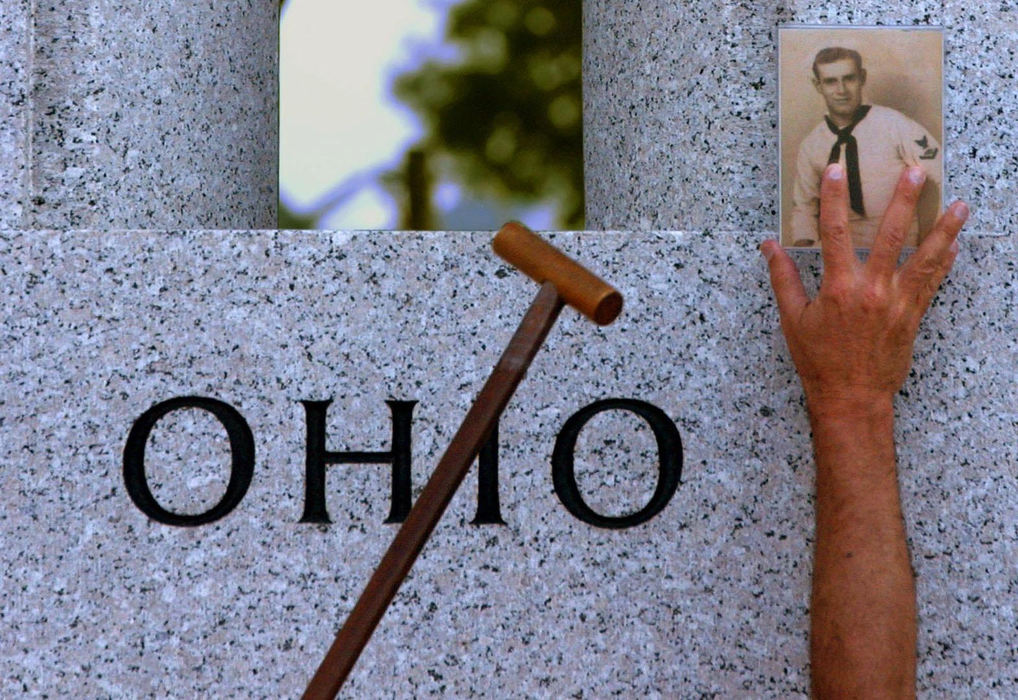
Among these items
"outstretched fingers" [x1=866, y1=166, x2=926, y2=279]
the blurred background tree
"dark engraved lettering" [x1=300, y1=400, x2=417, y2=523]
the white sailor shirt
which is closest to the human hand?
"outstretched fingers" [x1=866, y1=166, x2=926, y2=279]

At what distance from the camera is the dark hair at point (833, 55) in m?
2.39

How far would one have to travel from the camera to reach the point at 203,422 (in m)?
2.31

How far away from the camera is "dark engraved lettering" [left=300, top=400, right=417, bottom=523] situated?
7.54ft

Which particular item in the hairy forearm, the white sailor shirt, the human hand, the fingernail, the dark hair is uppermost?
the dark hair

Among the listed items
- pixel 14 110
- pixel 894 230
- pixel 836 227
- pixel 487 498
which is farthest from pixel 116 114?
pixel 894 230

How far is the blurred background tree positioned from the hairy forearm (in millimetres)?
1228

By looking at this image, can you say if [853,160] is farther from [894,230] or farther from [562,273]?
[562,273]

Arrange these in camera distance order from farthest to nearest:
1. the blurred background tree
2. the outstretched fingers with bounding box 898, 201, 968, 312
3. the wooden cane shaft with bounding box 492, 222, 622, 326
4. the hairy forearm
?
the blurred background tree → the outstretched fingers with bounding box 898, 201, 968, 312 → the hairy forearm → the wooden cane shaft with bounding box 492, 222, 622, 326

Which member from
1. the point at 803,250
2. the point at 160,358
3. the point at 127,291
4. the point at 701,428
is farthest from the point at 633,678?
the point at 127,291

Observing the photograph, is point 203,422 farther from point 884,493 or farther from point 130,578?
point 884,493

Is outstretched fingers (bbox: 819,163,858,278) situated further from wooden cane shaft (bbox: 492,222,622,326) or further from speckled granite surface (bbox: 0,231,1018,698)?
wooden cane shaft (bbox: 492,222,622,326)

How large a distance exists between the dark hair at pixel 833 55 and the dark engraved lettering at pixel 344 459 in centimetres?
115

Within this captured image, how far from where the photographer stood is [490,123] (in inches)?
125

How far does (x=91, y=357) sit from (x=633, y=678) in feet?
4.34
